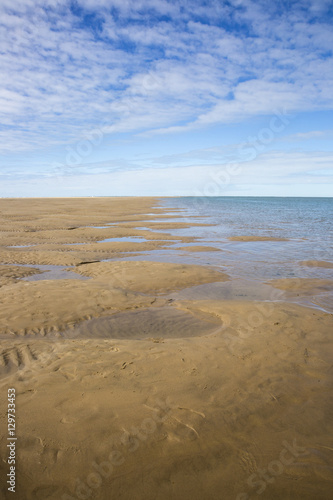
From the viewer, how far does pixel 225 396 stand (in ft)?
13.2

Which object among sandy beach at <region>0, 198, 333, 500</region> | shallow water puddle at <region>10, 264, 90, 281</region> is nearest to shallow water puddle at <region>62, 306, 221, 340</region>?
sandy beach at <region>0, 198, 333, 500</region>

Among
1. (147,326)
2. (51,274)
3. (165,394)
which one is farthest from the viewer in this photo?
(51,274)

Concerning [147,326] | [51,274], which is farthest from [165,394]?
[51,274]

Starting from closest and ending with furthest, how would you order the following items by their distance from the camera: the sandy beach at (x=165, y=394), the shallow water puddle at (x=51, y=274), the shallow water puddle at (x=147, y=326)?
the sandy beach at (x=165, y=394), the shallow water puddle at (x=147, y=326), the shallow water puddle at (x=51, y=274)

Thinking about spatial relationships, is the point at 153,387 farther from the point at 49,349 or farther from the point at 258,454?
the point at 49,349

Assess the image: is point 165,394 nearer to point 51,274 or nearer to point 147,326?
point 147,326

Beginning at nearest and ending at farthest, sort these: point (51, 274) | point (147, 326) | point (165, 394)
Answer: point (165, 394), point (147, 326), point (51, 274)

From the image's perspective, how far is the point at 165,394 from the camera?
4020 millimetres

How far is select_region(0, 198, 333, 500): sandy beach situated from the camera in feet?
9.41

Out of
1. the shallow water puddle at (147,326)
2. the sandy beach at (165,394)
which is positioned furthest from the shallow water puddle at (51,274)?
the shallow water puddle at (147,326)

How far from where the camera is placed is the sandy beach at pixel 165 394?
2.87 m

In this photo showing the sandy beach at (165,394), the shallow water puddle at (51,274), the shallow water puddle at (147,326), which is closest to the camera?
the sandy beach at (165,394)

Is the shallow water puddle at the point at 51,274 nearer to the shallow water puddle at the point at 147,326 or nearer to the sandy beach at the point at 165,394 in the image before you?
the sandy beach at the point at 165,394

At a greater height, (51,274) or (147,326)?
(51,274)
